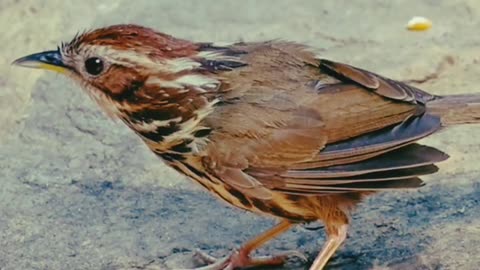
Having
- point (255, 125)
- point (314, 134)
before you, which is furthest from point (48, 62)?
point (314, 134)

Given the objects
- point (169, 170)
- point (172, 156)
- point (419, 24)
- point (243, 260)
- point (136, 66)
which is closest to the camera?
point (136, 66)

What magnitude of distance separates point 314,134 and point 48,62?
3.20ft

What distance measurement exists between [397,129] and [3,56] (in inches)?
101

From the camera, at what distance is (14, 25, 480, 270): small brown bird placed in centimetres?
481

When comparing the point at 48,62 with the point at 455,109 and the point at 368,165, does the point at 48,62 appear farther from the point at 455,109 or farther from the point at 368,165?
the point at 455,109

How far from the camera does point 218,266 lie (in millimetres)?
5223

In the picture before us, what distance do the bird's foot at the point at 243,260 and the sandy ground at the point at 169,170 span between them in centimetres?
8

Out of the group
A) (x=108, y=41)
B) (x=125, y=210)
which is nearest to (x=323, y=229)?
(x=125, y=210)

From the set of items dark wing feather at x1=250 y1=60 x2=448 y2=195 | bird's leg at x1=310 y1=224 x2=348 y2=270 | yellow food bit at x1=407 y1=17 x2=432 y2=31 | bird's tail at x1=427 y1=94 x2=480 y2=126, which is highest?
yellow food bit at x1=407 y1=17 x2=432 y2=31

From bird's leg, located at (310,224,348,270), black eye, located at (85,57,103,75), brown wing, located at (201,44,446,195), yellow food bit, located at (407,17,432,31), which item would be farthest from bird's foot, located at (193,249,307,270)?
yellow food bit, located at (407,17,432,31)

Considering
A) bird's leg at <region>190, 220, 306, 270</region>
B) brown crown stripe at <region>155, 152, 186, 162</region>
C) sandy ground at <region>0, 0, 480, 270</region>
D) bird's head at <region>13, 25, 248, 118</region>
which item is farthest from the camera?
sandy ground at <region>0, 0, 480, 270</region>

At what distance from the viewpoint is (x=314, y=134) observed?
4.87 metres

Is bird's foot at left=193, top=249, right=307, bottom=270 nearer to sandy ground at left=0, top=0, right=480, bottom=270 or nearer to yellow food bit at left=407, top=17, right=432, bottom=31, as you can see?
sandy ground at left=0, top=0, right=480, bottom=270

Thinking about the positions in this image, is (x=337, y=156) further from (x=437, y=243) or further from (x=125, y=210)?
(x=125, y=210)
